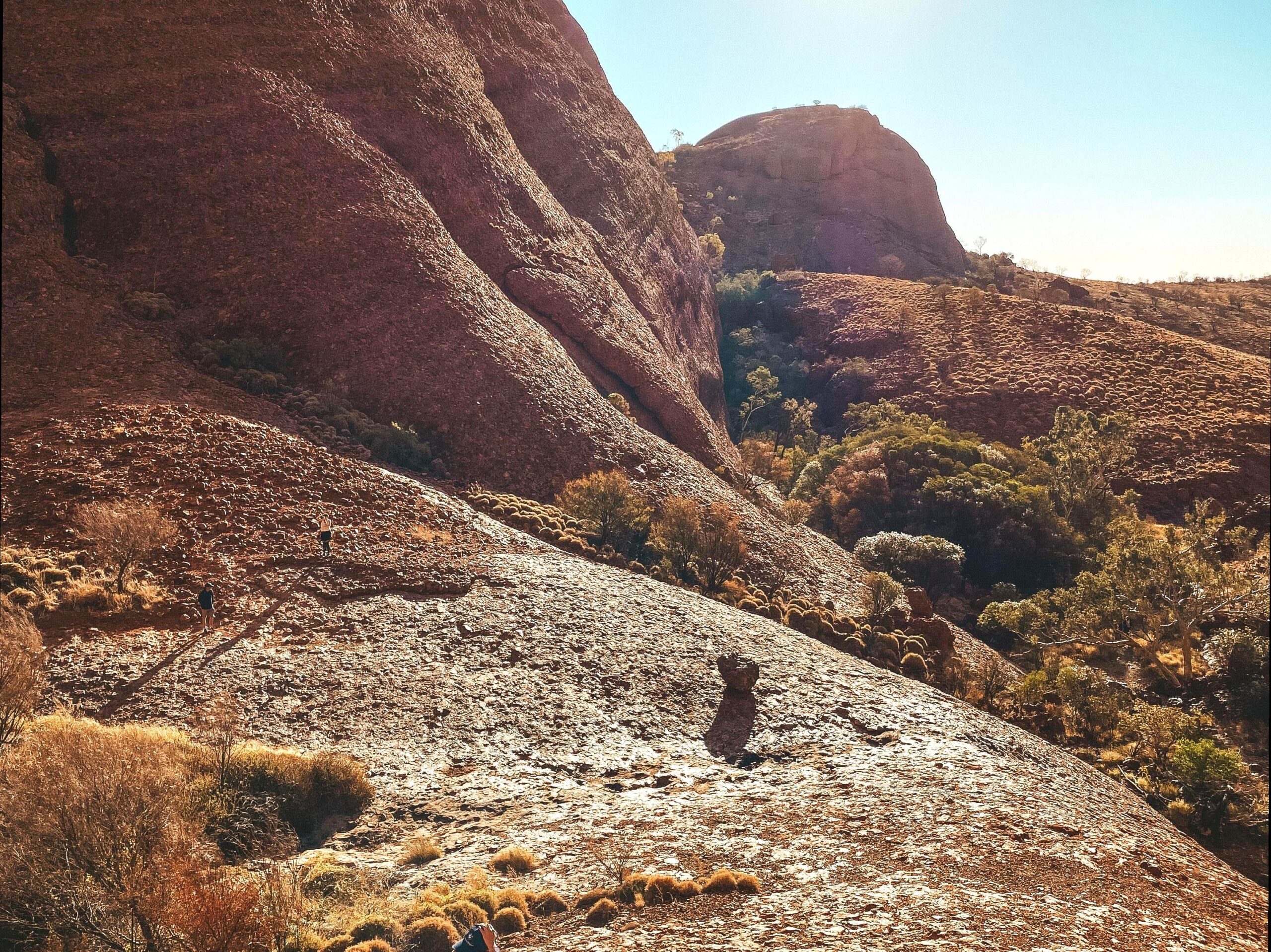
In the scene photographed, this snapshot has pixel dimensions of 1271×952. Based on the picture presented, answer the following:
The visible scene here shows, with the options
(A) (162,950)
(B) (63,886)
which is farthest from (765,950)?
(B) (63,886)

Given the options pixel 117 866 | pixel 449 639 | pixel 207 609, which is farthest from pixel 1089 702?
pixel 117 866

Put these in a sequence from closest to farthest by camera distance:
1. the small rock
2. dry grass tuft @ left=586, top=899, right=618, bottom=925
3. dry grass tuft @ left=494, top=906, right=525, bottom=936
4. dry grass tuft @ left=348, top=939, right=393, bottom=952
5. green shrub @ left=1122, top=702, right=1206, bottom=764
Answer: dry grass tuft @ left=348, top=939, right=393, bottom=952, dry grass tuft @ left=494, top=906, right=525, bottom=936, dry grass tuft @ left=586, top=899, right=618, bottom=925, the small rock, green shrub @ left=1122, top=702, right=1206, bottom=764

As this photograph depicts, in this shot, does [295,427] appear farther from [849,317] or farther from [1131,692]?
[849,317]

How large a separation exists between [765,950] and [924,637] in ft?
64.9

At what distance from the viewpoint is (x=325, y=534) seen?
68.3ft

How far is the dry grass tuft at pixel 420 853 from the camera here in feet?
38.1

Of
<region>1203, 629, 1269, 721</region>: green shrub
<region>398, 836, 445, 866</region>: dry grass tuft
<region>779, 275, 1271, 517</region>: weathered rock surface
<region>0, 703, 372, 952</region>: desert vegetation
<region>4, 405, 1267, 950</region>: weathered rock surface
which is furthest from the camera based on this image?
<region>779, 275, 1271, 517</region>: weathered rock surface

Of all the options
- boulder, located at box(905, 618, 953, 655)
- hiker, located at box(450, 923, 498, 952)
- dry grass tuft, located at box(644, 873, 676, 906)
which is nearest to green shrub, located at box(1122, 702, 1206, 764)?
boulder, located at box(905, 618, 953, 655)

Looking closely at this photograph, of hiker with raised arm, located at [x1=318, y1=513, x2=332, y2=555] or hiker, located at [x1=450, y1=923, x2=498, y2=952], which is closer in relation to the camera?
hiker, located at [x1=450, y1=923, x2=498, y2=952]

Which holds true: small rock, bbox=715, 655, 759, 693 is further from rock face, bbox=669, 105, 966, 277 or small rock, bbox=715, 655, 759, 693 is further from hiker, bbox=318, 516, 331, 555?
rock face, bbox=669, 105, 966, 277

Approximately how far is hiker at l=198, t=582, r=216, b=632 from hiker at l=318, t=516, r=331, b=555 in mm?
3250

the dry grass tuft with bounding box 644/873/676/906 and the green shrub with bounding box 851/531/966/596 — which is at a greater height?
the green shrub with bounding box 851/531/966/596

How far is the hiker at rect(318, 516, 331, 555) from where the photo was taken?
20719 millimetres

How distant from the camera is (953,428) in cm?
5528
